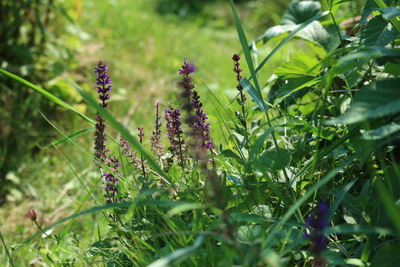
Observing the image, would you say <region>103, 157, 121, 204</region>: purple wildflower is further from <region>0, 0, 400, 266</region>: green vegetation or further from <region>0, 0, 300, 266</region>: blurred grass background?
<region>0, 0, 300, 266</region>: blurred grass background

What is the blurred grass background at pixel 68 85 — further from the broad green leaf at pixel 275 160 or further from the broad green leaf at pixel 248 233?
the broad green leaf at pixel 248 233

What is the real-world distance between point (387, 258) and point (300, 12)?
4.20 ft

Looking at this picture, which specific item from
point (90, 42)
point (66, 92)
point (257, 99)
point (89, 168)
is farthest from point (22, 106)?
point (257, 99)

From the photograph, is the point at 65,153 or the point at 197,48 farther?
the point at 197,48

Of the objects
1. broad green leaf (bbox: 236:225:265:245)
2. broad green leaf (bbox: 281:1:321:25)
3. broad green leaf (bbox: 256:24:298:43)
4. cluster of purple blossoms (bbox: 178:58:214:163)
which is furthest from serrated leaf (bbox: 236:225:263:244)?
broad green leaf (bbox: 281:1:321:25)

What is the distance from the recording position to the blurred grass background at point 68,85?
248 cm

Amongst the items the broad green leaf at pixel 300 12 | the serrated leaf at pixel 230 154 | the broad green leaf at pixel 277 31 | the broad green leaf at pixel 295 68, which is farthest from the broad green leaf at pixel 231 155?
the broad green leaf at pixel 300 12

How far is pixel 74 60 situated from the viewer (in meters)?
3.35

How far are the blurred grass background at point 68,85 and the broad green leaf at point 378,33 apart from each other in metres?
0.55

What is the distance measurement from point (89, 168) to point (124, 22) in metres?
2.40

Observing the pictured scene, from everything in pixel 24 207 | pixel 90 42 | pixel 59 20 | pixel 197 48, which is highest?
pixel 59 20

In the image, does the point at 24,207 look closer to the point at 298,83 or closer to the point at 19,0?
the point at 19,0

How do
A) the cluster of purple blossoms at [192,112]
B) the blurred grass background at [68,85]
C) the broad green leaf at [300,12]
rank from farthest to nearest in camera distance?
the blurred grass background at [68,85], the broad green leaf at [300,12], the cluster of purple blossoms at [192,112]

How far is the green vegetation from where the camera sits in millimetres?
954
